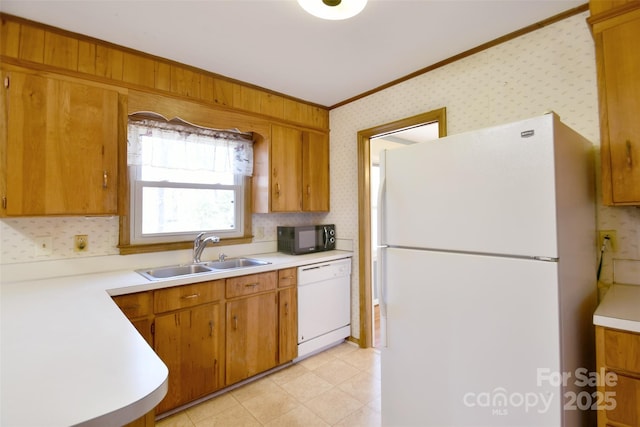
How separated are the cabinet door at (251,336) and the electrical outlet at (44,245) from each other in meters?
1.18

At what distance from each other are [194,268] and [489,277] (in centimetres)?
205

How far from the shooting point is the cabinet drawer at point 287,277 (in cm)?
241

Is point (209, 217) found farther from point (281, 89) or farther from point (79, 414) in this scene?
point (79, 414)

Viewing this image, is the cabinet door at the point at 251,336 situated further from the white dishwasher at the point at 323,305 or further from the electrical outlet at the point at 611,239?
the electrical outlet at the point at 611,239

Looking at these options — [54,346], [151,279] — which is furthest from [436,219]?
[151,279]

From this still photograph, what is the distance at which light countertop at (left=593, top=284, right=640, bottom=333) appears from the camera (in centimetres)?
109

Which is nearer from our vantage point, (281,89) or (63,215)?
(63,215)

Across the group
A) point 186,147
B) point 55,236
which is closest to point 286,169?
point 186,147

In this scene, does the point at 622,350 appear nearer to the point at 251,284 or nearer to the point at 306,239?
the point at 251,284

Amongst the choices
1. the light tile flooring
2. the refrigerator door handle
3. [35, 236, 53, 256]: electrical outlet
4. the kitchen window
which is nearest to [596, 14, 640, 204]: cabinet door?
the refrigerator door handle

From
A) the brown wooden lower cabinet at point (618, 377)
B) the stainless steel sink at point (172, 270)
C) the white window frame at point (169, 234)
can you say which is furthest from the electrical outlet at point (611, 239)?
the white window frame at point (169, 234)

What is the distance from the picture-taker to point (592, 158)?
162cm

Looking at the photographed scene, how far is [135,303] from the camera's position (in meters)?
1.72

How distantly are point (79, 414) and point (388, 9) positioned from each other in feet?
6.84
